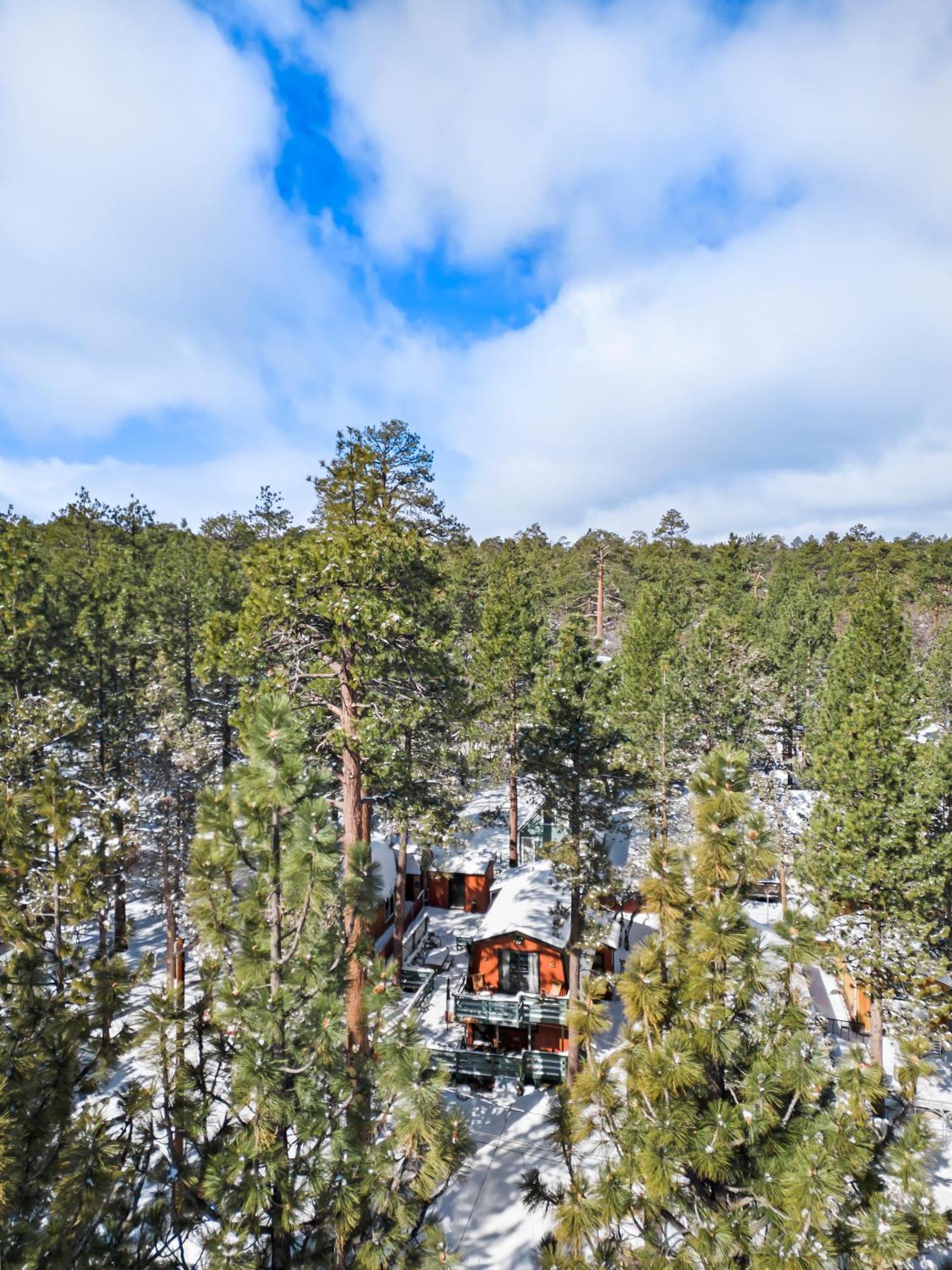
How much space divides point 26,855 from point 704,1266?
7647 mm

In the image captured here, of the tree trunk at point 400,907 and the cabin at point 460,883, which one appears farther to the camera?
the cabin at point 460,883

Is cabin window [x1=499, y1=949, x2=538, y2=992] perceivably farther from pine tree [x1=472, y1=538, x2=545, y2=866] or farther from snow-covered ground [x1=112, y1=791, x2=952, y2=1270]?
pine tree [x1=472, y1=538, x2=545, y2=866]

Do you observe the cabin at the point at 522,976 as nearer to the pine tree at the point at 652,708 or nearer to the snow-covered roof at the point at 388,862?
the snow-covered roof at the point at 388,862

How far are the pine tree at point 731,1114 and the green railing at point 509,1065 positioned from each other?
8982 mm

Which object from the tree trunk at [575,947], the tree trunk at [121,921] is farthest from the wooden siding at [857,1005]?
the tree trunk at [121,921]

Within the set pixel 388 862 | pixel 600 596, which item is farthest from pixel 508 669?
pixel 600 596

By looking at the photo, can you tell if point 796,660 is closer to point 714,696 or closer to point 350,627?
point 714,696

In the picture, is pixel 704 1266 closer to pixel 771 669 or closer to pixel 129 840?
pixel 129 840

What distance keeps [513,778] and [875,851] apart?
13.4 m

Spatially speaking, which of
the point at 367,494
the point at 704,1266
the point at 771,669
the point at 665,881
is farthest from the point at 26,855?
the point at 771,669

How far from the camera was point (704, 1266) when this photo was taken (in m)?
4.76

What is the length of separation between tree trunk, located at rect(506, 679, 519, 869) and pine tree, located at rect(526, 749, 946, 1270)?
645 inches

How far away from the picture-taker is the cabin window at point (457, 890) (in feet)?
72.3

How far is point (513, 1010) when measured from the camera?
14.2 metres
